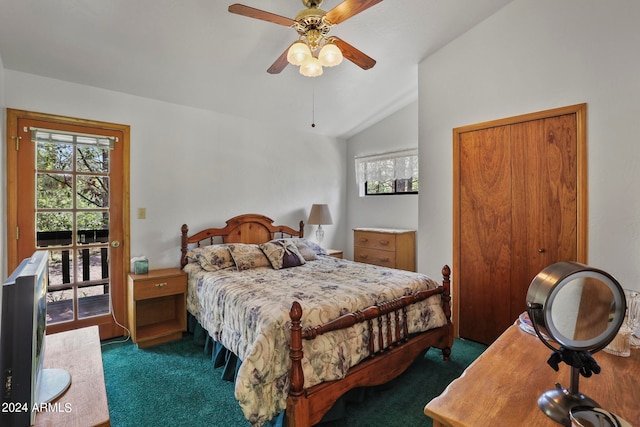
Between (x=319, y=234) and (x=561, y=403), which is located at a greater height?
(x=319, y=234)

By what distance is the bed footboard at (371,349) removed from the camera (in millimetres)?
1629

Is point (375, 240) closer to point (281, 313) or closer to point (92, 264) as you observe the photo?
point (281, 313)

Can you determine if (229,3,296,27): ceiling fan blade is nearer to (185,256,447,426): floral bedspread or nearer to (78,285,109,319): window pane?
(185,256,447,426): floral bedspread

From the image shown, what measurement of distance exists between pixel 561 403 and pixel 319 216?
12.0 ft

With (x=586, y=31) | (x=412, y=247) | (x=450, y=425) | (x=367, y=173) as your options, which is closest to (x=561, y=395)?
(x=450, y=425)

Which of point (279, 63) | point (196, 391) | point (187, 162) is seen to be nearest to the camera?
point (196, 391)

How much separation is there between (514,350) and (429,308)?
1355 mm

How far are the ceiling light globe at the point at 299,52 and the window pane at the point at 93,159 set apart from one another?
7.04ft

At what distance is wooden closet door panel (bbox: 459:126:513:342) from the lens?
279cm

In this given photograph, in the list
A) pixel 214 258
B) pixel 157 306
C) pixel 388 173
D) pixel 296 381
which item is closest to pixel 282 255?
pixel 214 258

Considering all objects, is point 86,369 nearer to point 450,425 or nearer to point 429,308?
point 450,425

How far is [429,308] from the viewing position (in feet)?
8.09

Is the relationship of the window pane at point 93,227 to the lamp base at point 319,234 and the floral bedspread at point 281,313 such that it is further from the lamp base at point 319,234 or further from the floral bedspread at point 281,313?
the lamp base at point 319,234

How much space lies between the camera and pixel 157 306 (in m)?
3.23
